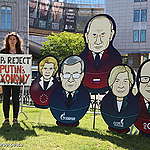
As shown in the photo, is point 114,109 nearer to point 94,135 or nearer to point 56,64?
point 94,135

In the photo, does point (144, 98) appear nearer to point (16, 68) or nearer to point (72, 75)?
point (72, 75)

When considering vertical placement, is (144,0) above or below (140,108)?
above

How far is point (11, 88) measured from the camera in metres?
5.05

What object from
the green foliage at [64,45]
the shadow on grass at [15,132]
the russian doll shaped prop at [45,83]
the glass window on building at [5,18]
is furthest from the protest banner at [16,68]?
the glass window on building at [5,18]

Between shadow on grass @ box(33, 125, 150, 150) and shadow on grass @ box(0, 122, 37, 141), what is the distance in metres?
0.39

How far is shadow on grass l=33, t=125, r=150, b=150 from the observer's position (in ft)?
13.7

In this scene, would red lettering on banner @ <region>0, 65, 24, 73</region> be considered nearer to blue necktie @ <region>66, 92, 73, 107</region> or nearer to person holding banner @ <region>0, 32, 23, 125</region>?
person holding banner @ <region>0, 32, 23, 125</region>

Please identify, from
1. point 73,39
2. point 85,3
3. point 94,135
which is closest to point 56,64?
point 94,135

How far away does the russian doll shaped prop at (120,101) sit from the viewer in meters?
4.62

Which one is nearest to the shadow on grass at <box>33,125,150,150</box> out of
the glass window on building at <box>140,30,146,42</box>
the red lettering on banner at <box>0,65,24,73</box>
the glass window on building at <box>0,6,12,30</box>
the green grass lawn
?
the green grass lawn

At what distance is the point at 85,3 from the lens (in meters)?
46.6

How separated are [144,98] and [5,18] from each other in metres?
23.9

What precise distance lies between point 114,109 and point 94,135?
61 centimetres

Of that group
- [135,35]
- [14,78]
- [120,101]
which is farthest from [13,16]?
[120,101]
